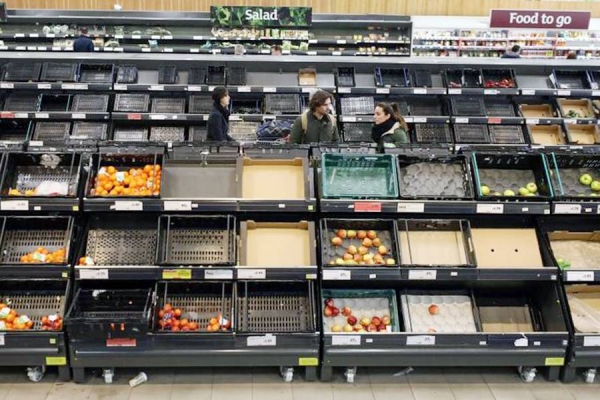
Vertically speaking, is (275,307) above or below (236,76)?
below

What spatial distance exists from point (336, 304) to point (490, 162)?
4.65 ft

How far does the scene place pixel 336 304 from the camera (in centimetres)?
349

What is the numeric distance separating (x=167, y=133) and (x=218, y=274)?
13.5 ft

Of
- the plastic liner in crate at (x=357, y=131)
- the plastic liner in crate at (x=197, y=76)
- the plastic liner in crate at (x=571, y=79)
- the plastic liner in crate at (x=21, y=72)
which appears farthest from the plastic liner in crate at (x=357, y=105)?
the plastic liner in crate at (x=21, y=72)

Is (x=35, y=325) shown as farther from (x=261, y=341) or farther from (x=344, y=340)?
(x=344, y=340)

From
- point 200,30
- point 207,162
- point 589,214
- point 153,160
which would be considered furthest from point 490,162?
point 200,30

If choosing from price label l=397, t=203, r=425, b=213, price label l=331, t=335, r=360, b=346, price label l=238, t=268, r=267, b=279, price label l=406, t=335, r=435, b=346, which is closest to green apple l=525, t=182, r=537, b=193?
price label l=397, t=203, r=425, b=213

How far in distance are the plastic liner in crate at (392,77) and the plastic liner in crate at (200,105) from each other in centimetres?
217

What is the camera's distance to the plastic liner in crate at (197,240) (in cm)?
329

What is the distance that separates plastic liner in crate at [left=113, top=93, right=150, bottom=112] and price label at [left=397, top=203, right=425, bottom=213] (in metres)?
4.49

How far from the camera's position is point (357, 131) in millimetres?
6996

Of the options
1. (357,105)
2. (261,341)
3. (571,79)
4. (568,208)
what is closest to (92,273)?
(261,341)

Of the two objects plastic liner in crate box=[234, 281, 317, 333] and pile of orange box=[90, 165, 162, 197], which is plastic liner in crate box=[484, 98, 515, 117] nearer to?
plastic liner in crate box=[234, 281, 317, 333]

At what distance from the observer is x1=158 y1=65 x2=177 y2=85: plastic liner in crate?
7.05 metres
